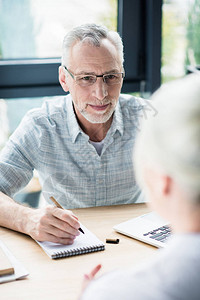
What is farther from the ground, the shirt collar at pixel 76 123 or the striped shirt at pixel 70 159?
the shirt collar at pixel 76 123

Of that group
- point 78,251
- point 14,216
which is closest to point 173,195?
point 78,251

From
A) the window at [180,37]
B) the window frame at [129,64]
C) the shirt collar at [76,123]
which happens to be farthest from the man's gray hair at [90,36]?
the window at [180,37]

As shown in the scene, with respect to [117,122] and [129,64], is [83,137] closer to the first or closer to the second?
[117,122]

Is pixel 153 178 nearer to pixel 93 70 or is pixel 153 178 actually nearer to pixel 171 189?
pixel 171 189

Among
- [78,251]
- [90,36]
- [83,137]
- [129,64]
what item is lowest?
[78,251]

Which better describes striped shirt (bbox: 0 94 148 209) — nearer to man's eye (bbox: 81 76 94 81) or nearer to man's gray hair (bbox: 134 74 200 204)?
man's eye (bbox: 81 76 94 81)

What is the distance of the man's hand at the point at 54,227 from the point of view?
1424mm

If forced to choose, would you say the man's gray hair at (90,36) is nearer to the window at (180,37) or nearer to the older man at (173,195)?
the window at (180,37)

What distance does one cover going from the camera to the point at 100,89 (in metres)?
1.91

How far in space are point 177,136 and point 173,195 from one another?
0.10 meters

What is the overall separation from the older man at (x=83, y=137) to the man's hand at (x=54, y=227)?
17.2 inches

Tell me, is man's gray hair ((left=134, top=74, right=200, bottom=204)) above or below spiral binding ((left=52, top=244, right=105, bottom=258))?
above

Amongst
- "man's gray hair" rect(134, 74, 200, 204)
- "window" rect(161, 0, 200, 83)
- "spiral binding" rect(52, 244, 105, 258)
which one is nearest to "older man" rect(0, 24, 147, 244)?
"spiral binding" rect(52, 244, 105, 258)

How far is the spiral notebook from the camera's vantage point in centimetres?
136
